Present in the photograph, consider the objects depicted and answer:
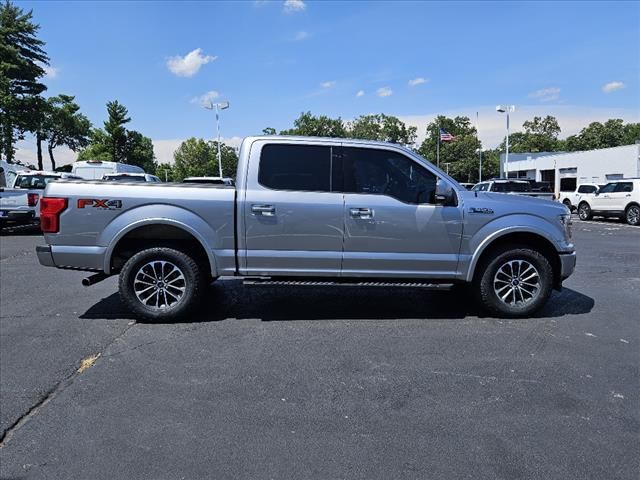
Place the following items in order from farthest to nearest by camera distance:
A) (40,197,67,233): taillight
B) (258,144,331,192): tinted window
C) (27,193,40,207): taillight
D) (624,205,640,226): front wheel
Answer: (624,205,640,226): front wheel < (27,193,40,207): taillight < (258,144,331,192): tinted window < (40,197,67,233): taillight

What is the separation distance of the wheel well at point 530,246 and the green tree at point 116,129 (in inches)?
2405

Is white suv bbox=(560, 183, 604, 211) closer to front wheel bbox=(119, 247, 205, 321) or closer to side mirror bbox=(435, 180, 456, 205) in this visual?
side mirror bbox=(435, 180, 456, 205)

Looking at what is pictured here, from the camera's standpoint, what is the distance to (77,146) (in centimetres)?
7638

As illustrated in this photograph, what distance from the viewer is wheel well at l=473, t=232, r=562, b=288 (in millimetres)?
5746

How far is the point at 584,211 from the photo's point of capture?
2338cm

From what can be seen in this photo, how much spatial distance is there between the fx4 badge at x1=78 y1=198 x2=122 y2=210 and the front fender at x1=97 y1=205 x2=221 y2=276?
0.13m

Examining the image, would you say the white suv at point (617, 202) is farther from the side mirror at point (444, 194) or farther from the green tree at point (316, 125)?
the green tree at point (316, 125)

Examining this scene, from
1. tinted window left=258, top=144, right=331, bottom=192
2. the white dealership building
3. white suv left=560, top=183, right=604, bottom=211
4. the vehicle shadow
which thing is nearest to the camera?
tinted window left=258, top=144, right=331, bottom=192

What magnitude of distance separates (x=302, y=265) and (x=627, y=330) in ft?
11.9

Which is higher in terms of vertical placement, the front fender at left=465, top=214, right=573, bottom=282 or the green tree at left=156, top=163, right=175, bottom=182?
the green tree at left=156, top=163, right=175, bottom=182

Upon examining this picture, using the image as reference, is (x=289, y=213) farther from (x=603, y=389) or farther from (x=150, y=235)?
(x=603, y=389)

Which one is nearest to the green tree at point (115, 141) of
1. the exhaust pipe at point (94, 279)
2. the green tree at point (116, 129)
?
the green tree at point (116, 129)

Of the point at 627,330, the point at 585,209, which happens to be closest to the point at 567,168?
the point at 585,209

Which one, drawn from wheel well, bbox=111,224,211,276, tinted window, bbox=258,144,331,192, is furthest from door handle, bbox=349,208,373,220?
wheel well, bbox=111,224,211,276
